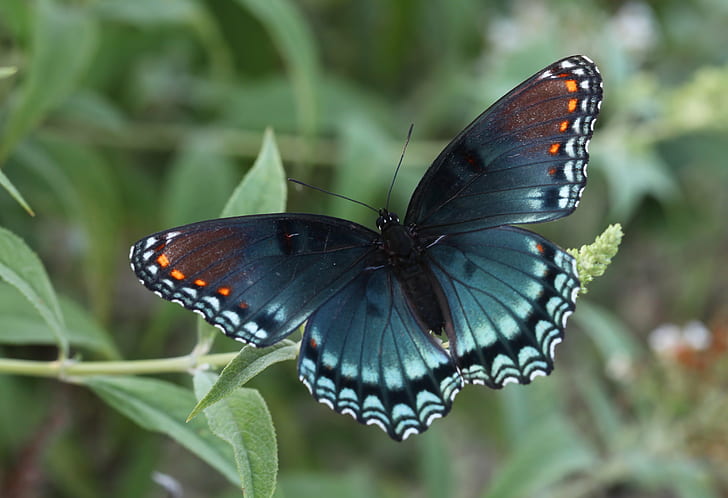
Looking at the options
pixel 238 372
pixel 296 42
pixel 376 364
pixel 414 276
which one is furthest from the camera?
pixel 296 42

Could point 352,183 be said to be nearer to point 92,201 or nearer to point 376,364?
point 92,201

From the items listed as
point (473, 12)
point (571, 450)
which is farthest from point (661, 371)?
point (473, 12)

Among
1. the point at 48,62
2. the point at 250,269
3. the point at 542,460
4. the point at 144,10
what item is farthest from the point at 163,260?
the point at 542,460

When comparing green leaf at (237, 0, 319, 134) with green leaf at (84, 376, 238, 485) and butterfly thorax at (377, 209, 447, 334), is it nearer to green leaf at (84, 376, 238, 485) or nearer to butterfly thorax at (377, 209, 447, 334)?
butterfly thorax at (377, 209, 447, 334)

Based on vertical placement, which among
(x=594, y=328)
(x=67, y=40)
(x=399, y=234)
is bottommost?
(x=399, y=234)

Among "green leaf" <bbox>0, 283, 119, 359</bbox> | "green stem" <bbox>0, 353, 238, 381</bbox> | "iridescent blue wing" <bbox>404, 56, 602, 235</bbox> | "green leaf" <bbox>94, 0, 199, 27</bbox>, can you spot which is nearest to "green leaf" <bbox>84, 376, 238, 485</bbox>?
"green stem" <bbox>0, 353, 238, 381</bbox>

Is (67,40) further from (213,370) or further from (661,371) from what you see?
(661,371)
